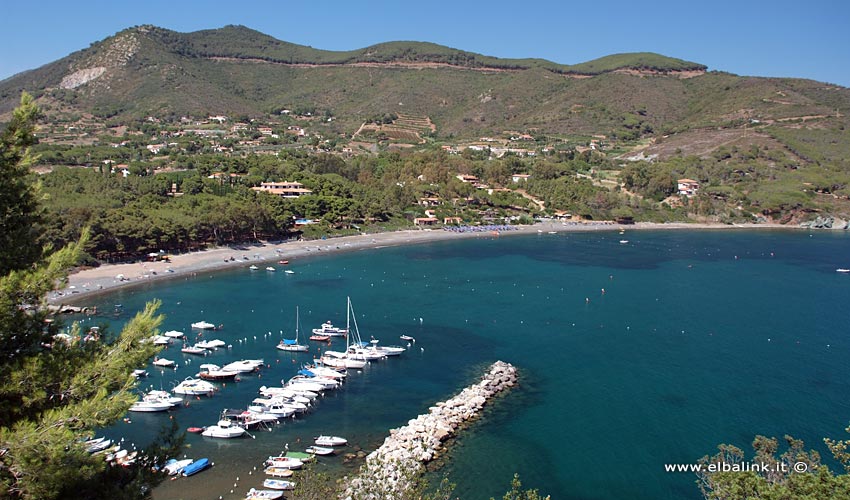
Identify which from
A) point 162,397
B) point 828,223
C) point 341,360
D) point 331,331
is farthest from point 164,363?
point 828,223

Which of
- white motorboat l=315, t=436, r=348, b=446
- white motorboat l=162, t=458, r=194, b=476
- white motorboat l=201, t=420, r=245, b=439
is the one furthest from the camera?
white motorboat l=201, t=420, r=245, b=439

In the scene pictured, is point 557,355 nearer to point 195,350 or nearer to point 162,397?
point 195,350

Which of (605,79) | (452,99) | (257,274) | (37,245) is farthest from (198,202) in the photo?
(605,79)

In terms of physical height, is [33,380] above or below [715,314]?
above

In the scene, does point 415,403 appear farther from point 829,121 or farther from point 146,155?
point 829,121

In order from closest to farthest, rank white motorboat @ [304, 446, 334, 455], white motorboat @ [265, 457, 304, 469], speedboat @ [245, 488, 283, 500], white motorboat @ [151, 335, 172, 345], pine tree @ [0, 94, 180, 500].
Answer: pine tree @ [0, 94, 180, 500], white motorboat @ [151, 335, 172, 345], speedboat @ [245, 488, 283, 500], white motorboat @ [265, 457, 304, 469], white motorboat @ [304, 446, 334, 455]

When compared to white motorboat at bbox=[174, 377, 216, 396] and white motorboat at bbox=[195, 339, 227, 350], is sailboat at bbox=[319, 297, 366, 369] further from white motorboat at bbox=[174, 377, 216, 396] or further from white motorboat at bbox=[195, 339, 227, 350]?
white motorboat at bbox=[195, 339, 227, 350]

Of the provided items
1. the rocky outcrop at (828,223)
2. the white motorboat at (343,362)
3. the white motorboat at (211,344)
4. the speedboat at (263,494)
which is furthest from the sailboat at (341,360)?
the rocky outcrop at (828,223)

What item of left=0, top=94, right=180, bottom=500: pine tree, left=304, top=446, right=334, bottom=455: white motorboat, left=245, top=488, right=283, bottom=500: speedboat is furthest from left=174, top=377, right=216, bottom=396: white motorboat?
left=0, top=94, right=180, bottom=500: pine tree
